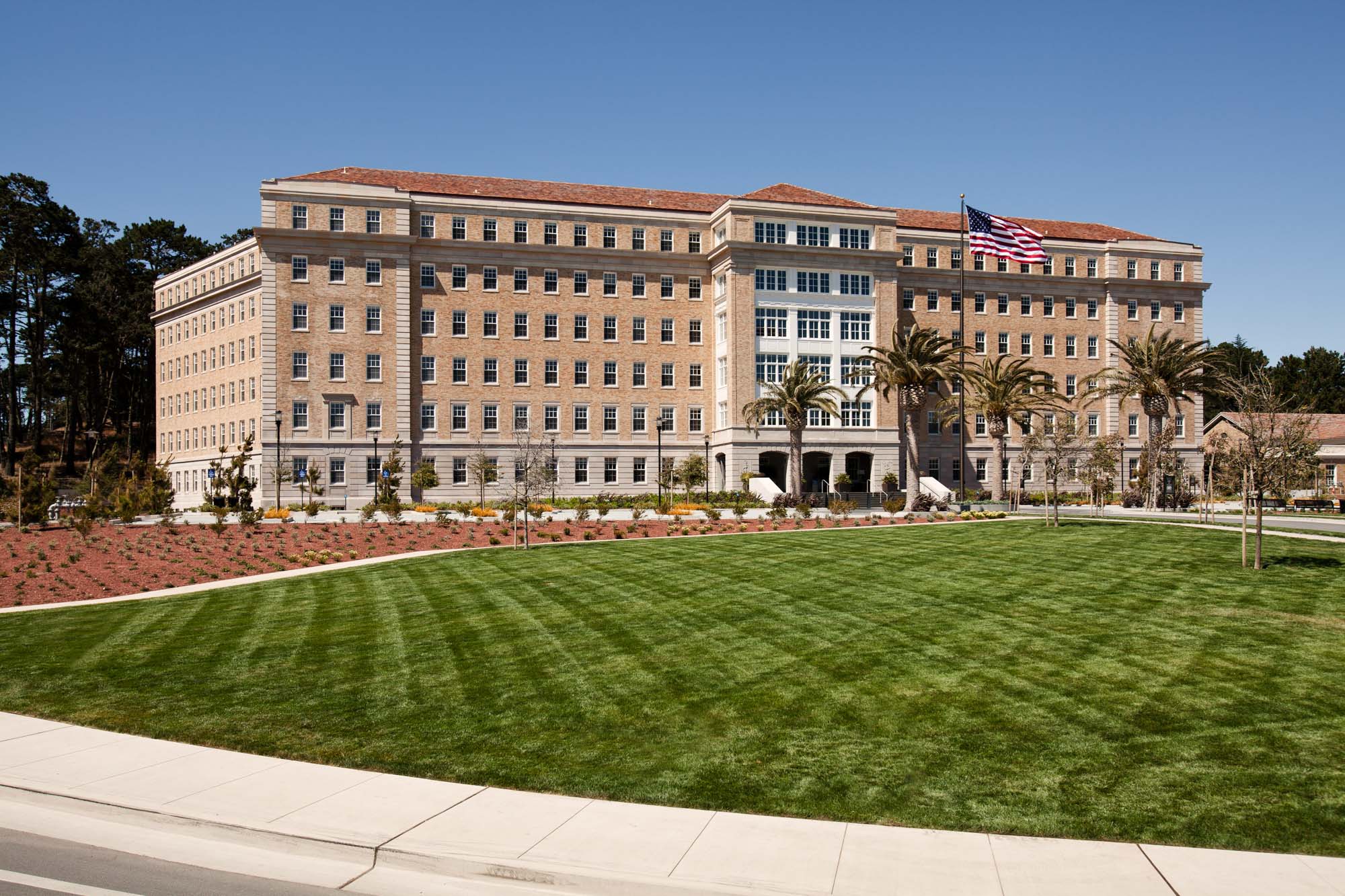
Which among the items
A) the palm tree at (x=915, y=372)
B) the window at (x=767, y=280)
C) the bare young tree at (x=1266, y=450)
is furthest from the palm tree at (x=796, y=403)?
the bare young tree at (x=1266, y=450)

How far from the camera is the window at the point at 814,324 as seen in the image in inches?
2594

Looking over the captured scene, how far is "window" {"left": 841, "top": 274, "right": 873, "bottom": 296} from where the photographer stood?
220 ft

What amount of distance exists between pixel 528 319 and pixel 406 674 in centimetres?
5519

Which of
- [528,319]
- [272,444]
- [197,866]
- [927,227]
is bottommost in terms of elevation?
[197,866]

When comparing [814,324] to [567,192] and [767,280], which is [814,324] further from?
[567,192]

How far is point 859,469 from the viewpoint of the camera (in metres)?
67.9

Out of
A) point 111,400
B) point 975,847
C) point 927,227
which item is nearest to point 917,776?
point 975,847

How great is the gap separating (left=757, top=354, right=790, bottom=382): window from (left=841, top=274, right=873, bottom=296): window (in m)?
7.45

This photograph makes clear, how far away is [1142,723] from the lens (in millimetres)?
10000

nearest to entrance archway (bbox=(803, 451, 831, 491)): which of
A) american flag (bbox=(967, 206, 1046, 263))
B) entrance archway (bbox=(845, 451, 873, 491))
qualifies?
entrance archway (bbox=(845, 451, 873, 491))

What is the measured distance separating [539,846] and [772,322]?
196 feet

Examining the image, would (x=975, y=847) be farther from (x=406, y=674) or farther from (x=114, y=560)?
(x=114, y=560)

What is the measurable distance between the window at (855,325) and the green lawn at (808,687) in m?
47.3

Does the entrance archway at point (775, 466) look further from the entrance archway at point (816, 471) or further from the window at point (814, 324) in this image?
the window at point (814, 324)
